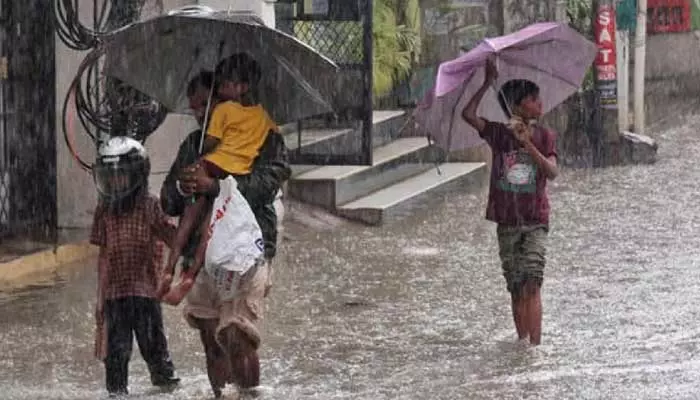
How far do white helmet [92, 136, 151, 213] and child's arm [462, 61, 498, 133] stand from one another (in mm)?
2175

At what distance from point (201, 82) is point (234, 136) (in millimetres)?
347

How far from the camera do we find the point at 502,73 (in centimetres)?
973

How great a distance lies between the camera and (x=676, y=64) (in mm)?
27016

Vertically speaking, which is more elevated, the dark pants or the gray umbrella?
the gray umbrella

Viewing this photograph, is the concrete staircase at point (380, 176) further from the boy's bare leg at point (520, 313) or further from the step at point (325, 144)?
the boy's bare leg at point (520, 313)

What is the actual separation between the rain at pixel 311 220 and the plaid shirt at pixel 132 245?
0.01 m

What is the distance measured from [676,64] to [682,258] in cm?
1483

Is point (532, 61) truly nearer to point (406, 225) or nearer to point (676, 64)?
point (406, 225)

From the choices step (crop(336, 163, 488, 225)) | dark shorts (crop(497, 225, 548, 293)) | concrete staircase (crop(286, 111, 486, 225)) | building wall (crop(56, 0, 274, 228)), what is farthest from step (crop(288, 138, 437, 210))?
dark shorts (crop(497, 225, 548, 293))

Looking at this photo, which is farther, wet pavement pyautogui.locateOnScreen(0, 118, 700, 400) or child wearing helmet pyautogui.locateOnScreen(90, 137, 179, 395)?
wet pavement pyautogui.locateOnScreen(0, 118, 700, 400)

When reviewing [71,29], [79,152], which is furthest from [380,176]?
[71,29]

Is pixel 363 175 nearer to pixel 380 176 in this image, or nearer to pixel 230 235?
pixel 380 176

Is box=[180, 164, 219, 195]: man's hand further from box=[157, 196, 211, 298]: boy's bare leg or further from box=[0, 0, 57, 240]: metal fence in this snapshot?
box=[0, 0, 57, 240]: metal fence

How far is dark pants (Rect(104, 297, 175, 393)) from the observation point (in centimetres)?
819
